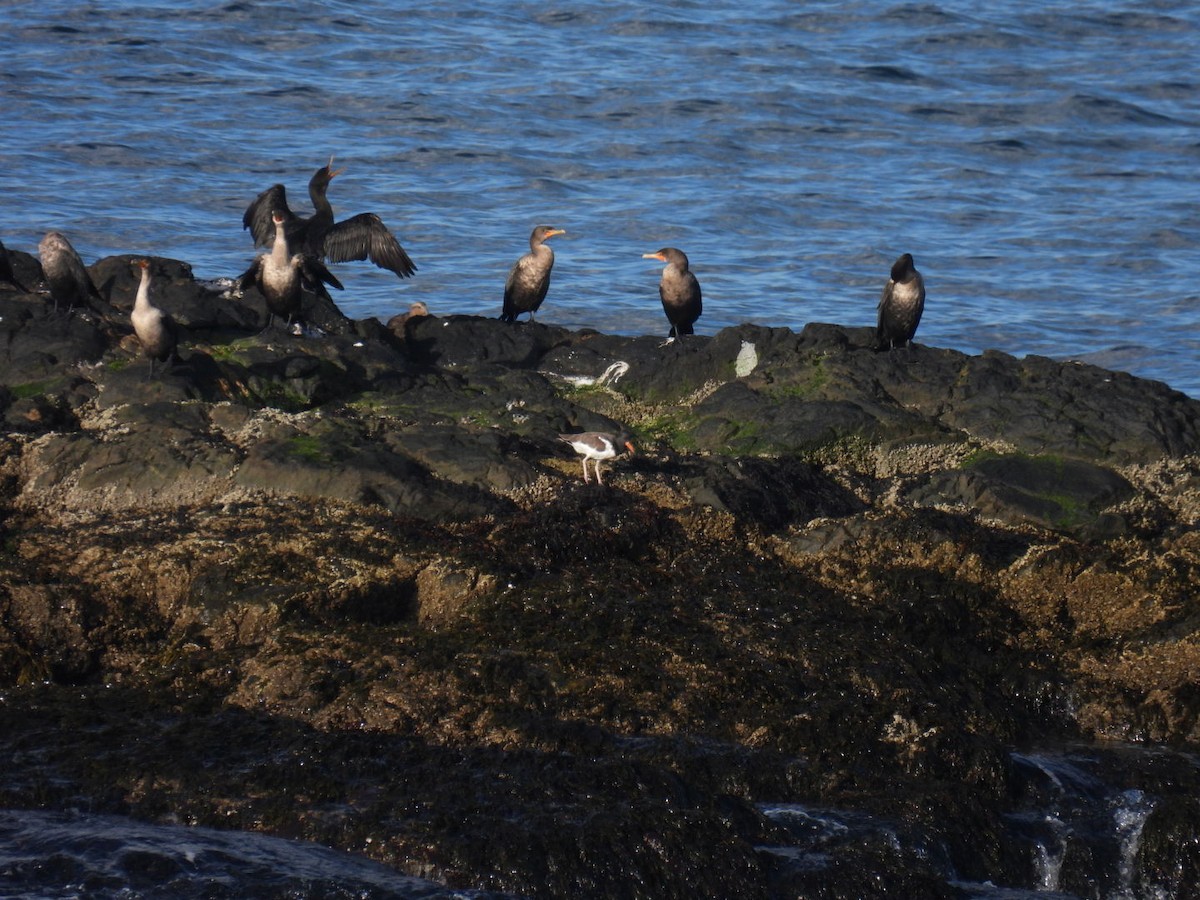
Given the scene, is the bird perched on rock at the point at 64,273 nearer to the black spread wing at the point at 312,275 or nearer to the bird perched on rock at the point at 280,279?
the bird perched on rock at the point at 280,279

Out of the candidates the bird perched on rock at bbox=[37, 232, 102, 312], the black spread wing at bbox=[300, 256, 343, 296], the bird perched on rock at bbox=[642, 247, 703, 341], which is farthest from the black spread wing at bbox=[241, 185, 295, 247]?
the bird perched on rock at bbox=[642, 247, 703, 341]

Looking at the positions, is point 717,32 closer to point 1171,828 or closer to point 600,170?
point 600,170

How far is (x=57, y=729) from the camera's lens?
19.8ft

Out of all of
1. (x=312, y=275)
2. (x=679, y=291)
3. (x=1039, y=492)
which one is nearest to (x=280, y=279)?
(x=312, y=275)

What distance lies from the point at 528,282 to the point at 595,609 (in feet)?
19.5

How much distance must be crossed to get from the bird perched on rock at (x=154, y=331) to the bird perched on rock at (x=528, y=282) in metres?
3.66

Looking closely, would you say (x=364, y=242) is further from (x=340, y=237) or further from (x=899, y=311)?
(x=899, y=311)

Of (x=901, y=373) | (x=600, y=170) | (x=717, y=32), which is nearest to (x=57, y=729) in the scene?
(x=901, y=373)

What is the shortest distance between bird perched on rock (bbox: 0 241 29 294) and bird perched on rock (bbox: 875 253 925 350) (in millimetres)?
5881

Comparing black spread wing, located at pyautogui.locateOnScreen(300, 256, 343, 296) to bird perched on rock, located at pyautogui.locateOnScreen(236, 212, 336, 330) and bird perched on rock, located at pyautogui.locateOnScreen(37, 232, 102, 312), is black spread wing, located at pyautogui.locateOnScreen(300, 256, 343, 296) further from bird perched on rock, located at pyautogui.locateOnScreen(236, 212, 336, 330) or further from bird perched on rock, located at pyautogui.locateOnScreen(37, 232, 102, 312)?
bird perched on rock, located at pyautogui.locateOnScreen(37, 232, 102, 312)

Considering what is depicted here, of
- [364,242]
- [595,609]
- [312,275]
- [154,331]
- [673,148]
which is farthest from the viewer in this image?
[673,148]

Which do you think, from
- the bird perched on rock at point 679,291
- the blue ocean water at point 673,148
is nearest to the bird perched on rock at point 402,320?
the bird perched on rock at point 679,291

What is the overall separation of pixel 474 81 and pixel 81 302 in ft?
54.7

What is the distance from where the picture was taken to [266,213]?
43.2ft
